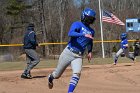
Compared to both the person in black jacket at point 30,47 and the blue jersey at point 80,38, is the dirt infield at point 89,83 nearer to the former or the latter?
the person in black jacket at point 30,47

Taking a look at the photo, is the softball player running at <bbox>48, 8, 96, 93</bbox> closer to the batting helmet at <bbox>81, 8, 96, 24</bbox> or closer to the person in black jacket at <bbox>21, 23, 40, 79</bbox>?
the batting helmet at <bbox>81, 8, 96, 24</bbox>

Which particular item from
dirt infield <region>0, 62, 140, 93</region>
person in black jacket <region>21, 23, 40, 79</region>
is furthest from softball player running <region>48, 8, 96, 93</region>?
person in black jacket <region>21, 23, 40, 79</region>

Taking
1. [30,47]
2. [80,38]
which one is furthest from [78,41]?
[30,47]

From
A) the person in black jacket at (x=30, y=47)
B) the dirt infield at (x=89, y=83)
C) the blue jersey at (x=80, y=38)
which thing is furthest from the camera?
the person in black jacket at (x=30, y=47)

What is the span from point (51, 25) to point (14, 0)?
877 centimetres

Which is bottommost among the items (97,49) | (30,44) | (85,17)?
(97,49)

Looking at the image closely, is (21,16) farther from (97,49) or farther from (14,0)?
(97,49)

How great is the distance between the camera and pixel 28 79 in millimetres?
14602

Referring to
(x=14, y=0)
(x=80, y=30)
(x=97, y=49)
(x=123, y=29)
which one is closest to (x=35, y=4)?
(x=14, y=0)

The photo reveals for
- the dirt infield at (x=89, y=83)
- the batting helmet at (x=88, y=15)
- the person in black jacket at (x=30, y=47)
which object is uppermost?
the batting helmet at (x=88, y=15)

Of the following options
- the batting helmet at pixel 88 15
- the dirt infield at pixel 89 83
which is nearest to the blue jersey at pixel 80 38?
the batting helmet at pixel 88 15

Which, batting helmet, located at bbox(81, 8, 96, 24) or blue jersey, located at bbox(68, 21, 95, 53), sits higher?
batting helmet, located at bbox(81, 8, 96, 24)

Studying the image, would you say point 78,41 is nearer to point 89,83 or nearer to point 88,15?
point 88,15

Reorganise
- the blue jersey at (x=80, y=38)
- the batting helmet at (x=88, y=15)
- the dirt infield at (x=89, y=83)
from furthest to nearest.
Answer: the dirt infield at (x=89, y=83), the blue jersey at (x=80, y=38), the batting helmet at (x=88, y=15)
